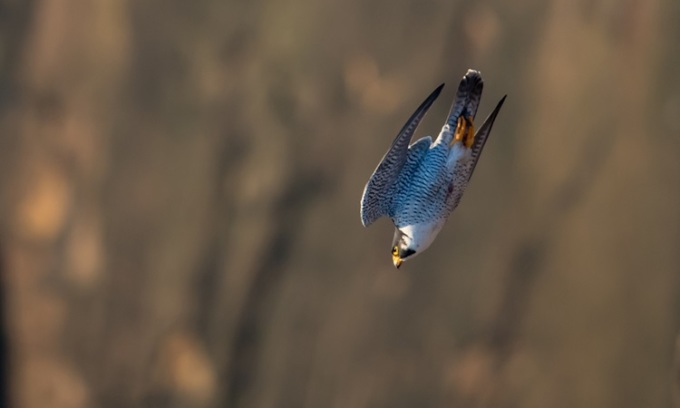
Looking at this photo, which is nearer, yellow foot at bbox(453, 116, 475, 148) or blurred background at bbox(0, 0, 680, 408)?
yellow foot at bbox(453, 116, 475, 148)

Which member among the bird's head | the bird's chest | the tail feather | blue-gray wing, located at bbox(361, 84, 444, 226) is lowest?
the bird's head

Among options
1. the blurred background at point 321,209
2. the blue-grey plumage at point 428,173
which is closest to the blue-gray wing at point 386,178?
the blue-grey plumage at point 428,173

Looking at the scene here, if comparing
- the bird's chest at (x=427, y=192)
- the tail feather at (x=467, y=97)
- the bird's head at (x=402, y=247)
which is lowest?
the bird's head at (x=402, y=247)

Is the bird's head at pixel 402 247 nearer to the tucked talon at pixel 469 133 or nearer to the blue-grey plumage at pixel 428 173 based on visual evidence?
the blue-grey plumage at pixel 428 173

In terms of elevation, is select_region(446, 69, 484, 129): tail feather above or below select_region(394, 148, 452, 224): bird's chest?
above

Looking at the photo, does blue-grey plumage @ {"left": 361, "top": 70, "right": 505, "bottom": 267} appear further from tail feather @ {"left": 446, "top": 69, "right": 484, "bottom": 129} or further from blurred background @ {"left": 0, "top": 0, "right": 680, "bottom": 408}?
blurred background @ {"left": 0, "top": 0, "right": 680, "bottom": 408}

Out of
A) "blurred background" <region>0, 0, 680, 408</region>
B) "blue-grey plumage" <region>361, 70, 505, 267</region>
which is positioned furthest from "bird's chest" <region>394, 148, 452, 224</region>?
"blurred background" <region>0, 0, 680, 408</region>

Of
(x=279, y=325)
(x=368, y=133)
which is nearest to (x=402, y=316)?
(x=279, y=325)
